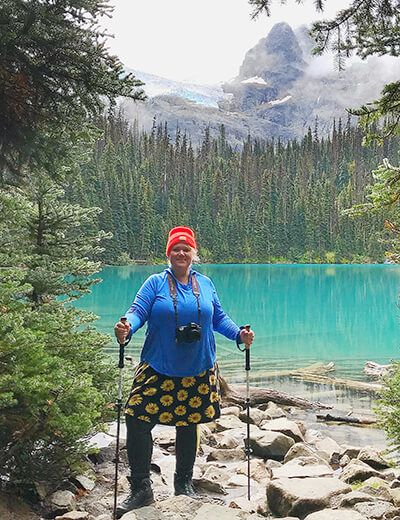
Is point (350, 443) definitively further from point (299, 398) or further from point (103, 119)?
point (103, 119)

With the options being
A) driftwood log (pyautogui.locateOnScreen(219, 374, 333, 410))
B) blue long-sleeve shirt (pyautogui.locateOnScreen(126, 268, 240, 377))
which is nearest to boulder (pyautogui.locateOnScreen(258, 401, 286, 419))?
driftwood log (pyautogui.locateOnScreen(219, 374, 333, 410))

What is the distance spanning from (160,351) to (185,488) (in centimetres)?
111

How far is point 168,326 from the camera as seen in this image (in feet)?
14.5

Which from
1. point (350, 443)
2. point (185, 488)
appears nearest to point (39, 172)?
point (185, 488)

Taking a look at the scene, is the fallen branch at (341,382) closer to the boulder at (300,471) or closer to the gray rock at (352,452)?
the gray rock at (352,452)

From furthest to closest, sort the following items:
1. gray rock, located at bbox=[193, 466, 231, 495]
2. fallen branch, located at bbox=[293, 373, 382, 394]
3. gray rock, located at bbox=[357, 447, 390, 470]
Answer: fallen branch, located at bbox=[293, 373, 382, 394] < gray rock, located at bbox=[357, 447, 390, 470] < gray rock, located at bbox=[193, 466, 231, 495]

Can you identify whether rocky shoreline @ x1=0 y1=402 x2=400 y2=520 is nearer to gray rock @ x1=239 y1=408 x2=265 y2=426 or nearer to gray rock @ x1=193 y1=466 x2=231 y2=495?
gray rock @ x1=193 y1=466 x2=231 y2=495

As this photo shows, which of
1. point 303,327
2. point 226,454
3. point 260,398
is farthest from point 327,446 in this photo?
point 303,327

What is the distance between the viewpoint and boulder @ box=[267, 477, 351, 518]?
4328mm

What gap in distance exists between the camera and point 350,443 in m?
9.78

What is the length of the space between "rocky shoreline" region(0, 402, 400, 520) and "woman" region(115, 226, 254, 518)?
38 cm

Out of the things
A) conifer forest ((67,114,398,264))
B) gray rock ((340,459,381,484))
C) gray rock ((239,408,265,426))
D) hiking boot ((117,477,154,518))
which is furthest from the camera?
conifer forest ((67,114,398,264))

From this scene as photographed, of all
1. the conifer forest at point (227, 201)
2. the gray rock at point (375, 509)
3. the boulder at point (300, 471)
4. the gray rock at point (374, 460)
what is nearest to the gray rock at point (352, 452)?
the gray rock at point (374, 460)

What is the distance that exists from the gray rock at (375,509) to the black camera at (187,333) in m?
1.59
